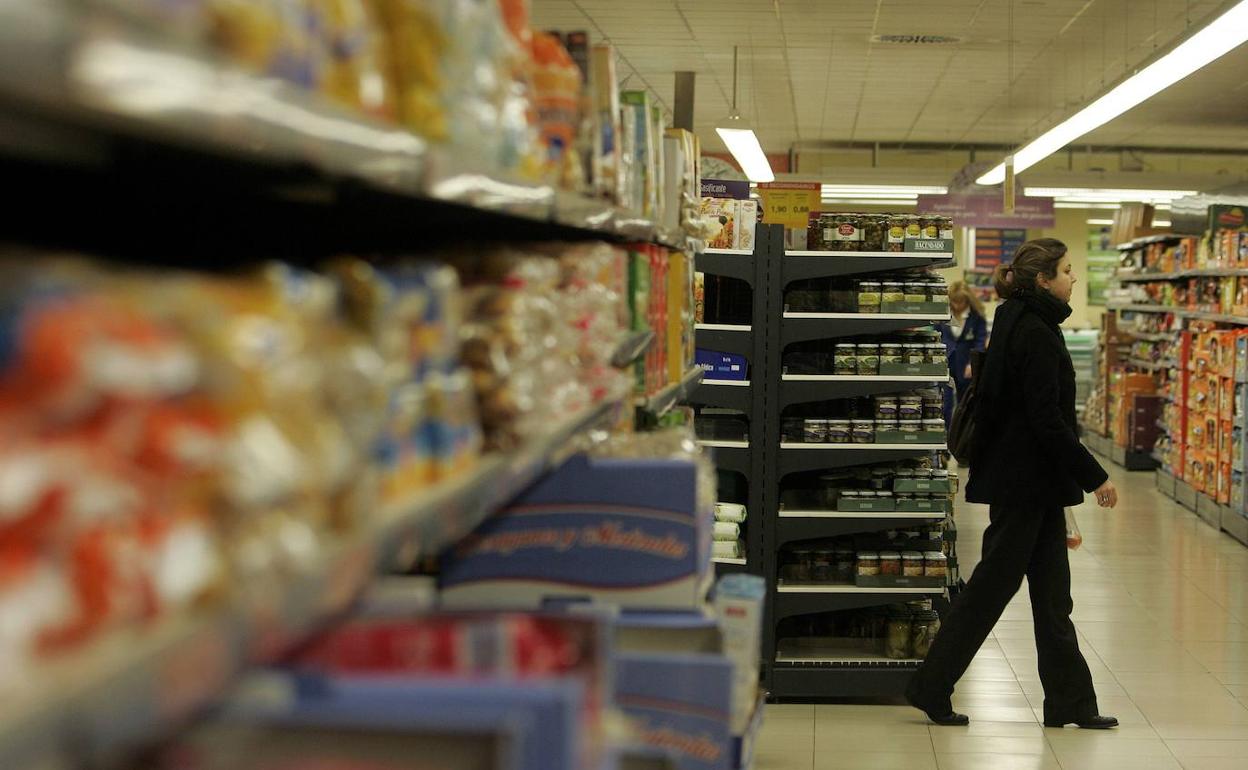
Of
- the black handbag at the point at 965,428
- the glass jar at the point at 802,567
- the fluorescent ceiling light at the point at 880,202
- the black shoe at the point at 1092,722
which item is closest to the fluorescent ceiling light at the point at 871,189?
the fluorescent ceiling light at the point at 880,202

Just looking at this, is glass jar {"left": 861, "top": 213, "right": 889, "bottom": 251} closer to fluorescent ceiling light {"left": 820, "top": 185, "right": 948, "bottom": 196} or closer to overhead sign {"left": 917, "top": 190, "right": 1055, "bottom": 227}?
fluorescent ceiling light {"left": 820, "top": 185, "right": 948, "bottom": 196}

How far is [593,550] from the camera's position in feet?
6.42

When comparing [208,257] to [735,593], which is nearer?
[208,257]

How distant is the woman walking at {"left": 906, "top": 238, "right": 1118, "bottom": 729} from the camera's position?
16.3ft

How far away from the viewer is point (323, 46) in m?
1.14

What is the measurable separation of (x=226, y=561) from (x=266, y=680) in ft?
0.64

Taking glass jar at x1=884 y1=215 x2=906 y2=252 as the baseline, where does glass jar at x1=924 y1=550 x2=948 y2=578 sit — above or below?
below

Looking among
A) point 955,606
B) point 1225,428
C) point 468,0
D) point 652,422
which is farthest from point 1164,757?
point 1225,428

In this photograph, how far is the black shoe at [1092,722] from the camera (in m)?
5.25

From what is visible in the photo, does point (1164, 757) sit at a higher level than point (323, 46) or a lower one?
lower

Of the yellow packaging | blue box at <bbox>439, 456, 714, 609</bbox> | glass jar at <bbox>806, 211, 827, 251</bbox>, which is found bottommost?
blue box at <bbox>439, 456, 714, 609</bbox>

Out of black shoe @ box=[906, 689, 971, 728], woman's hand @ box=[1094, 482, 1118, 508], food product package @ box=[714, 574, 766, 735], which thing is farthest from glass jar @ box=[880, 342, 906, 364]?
food product package @ box=[714, 574, 766, 735]

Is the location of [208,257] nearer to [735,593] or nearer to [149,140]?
[149,140]

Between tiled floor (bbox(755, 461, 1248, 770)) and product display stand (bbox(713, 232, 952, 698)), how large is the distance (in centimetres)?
19
